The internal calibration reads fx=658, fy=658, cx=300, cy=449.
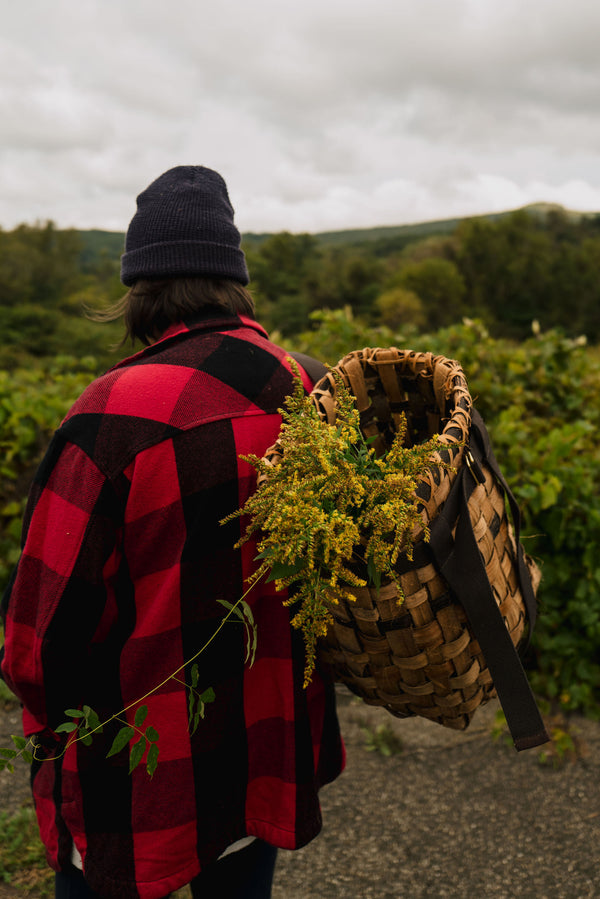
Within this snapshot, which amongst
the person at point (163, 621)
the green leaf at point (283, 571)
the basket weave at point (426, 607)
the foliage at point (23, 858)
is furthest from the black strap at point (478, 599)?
the foliage at point (23, 858)

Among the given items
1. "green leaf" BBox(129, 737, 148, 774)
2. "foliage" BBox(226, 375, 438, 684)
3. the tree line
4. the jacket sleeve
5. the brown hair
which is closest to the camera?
"foliage" BBox(226, 375, 438, 684)

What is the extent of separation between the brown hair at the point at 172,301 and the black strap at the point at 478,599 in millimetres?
653

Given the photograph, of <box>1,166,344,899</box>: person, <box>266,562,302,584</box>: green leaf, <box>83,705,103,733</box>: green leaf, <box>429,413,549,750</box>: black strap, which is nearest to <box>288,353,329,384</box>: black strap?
<box>1,166,344,899</box>: person

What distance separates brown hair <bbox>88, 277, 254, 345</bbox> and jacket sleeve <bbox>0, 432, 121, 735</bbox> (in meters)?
0.39

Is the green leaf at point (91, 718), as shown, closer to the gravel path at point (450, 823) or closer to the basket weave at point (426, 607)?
the basket weave at point (426, 607)

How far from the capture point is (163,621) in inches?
47.8

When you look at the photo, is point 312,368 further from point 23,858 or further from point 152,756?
point 23,858

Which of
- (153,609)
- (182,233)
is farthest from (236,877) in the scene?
(182,233)

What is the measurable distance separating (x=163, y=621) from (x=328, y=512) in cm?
44

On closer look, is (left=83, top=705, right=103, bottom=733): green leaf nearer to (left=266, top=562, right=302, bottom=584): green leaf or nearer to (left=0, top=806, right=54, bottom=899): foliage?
(left=266, top=562, right=302, bottom=584): green leaf

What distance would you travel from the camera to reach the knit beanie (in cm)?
142

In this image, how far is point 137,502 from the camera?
47.0 inches

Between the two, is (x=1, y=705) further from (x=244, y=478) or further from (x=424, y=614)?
(x=424, y=614)

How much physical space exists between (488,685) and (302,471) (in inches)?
23.0
